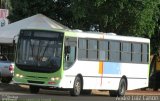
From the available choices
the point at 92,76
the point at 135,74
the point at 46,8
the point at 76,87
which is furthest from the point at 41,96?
the point at 46,8

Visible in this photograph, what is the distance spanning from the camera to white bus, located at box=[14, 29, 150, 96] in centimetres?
2525

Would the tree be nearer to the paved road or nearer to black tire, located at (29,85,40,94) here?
the paved road

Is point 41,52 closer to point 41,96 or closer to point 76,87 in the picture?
point 41,96

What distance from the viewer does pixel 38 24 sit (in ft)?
115

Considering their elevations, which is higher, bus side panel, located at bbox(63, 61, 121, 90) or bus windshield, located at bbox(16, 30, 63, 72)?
bus windshield, located at bbox(16, 30, 63, 72)

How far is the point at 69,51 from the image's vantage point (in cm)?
2573

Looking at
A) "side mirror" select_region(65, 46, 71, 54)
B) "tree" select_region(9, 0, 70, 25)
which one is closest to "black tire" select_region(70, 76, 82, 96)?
"side mirror" select_region(65, 46, 71, 54)

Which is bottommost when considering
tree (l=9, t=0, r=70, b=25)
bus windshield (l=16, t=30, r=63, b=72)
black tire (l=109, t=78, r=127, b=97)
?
black tire (l=109, t=78, r=127, b=97)

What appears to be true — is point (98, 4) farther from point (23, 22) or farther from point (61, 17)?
point (61, 17)

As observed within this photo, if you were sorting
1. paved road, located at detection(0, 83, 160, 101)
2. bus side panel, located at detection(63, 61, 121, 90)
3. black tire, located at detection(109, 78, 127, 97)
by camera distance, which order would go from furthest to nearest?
black tire, located at detection(109, 78, 127, 97)
bus side panel, located at detection(63, 61, 121, 90)
paved road, located at detection(0, 83, 160, 101)

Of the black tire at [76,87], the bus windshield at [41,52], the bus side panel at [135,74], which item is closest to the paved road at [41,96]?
the black tire at [76,87]

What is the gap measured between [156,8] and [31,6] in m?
9.01

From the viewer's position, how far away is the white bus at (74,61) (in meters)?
25.2

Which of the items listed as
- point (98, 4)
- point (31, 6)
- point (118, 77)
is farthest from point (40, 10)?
point (118, 77)
